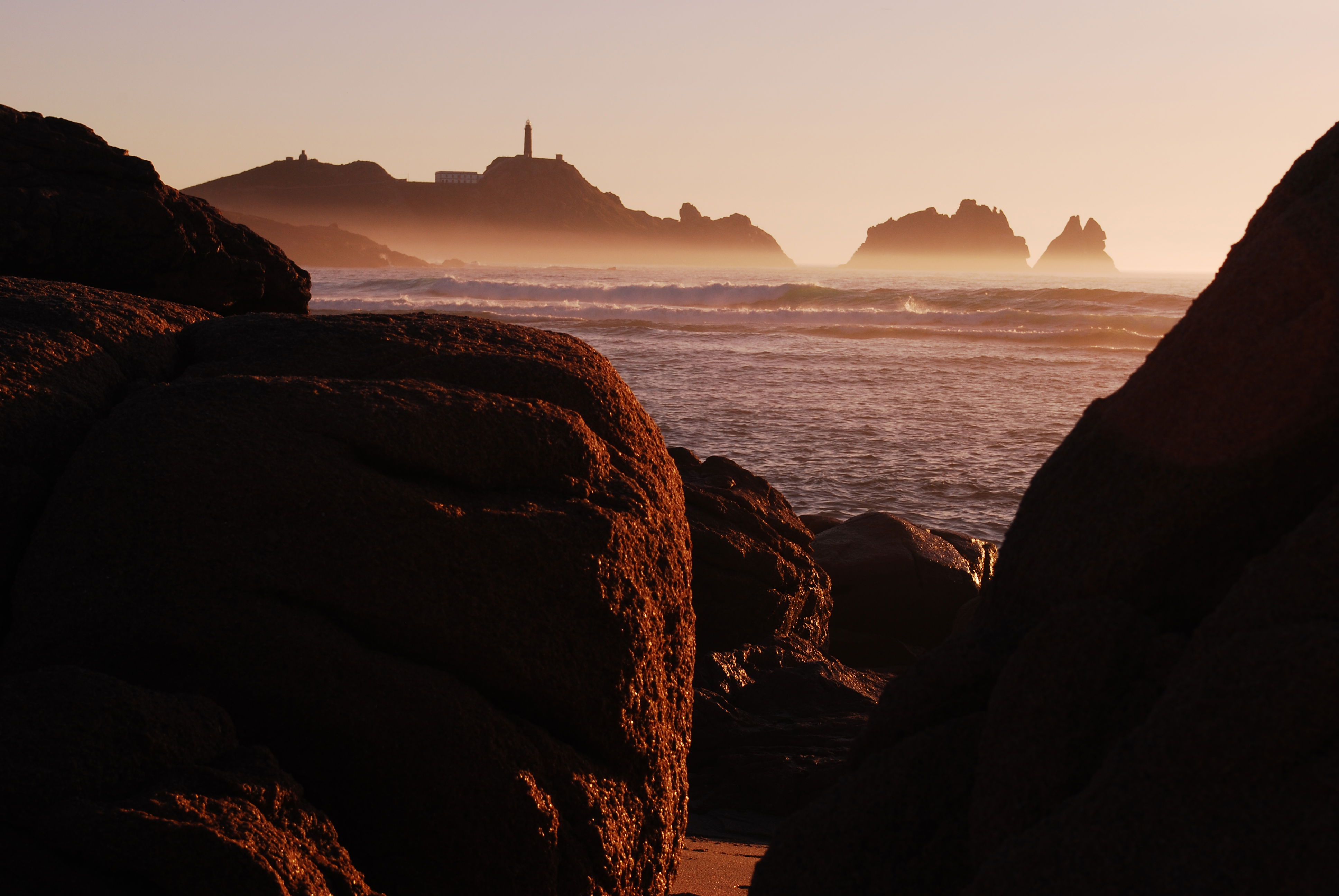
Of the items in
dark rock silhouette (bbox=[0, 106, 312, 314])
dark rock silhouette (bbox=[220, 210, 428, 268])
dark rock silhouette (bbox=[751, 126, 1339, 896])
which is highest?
dark rock silhouette (bbox=[220, 210, 428, 268])

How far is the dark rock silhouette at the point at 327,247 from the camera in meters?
93.6

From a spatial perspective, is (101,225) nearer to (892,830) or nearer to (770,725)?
(770,725)

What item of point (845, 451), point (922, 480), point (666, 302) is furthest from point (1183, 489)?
point (666, 302)

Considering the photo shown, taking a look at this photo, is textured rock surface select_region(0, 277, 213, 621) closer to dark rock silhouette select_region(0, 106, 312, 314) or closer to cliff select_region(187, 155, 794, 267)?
dark rock silhouette select_region(0, 106, 312, 314)

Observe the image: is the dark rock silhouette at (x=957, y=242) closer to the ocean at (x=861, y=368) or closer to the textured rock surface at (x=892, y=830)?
the ocean at (x=861, y=368)

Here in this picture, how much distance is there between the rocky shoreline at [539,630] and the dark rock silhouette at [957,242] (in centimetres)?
13673

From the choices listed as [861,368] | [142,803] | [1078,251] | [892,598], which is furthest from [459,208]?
[142,803]

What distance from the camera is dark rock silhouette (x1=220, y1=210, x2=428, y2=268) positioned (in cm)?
9362

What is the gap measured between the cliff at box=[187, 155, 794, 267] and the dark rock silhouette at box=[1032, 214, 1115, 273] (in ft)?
165

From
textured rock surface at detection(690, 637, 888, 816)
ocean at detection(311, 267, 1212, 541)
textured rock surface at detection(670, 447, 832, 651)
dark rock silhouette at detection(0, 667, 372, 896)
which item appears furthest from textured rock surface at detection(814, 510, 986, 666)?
dark rock silhouette at detection(0, 667, 372, 896)

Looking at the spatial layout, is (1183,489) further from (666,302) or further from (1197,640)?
(666,302)

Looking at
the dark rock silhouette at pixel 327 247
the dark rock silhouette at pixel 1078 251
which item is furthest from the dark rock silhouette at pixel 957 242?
the dark rock silhouette at pixel 327 247

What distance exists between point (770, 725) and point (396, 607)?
7.84 feet

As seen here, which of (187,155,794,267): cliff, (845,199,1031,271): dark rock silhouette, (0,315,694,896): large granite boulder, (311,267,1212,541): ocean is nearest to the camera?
(0,315,694,896): large granite boulder
